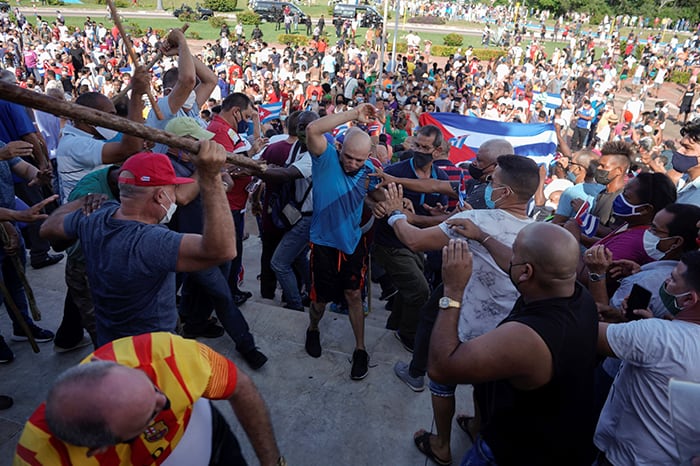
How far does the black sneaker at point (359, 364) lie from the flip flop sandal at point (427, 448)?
29.2 inches

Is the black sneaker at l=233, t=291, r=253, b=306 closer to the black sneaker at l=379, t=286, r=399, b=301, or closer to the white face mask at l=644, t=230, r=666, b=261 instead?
the black sneaker at l=379, t=286, r=399, b=301

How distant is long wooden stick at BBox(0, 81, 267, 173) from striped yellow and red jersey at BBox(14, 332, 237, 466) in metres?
0.90

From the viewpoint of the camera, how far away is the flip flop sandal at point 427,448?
3117 millimetres

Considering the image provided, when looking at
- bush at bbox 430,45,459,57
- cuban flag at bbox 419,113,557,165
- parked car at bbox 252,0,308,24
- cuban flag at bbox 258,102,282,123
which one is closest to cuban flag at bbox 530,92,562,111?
cuban flag at bbox 419,113,557,165

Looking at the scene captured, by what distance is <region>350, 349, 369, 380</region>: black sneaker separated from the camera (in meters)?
3.88

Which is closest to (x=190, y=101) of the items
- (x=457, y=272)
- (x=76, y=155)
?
(x=76, y=155)

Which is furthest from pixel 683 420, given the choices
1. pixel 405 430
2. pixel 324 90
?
pixel 324 90

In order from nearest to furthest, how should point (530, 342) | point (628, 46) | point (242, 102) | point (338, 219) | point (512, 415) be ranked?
point (530, 342), point (512, 415), point (338, 219), point (242, 102), point (628, 46)

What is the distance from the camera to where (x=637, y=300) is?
272 cm

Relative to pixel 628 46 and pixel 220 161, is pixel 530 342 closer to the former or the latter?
pixel 220 161

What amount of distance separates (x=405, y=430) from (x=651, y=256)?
2.05 m

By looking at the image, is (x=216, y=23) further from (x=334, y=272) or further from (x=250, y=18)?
(x=334, y=272)

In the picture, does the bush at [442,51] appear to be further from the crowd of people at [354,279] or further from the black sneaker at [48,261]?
the black sneaker at [48,261]

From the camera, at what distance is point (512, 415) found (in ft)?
7.11
